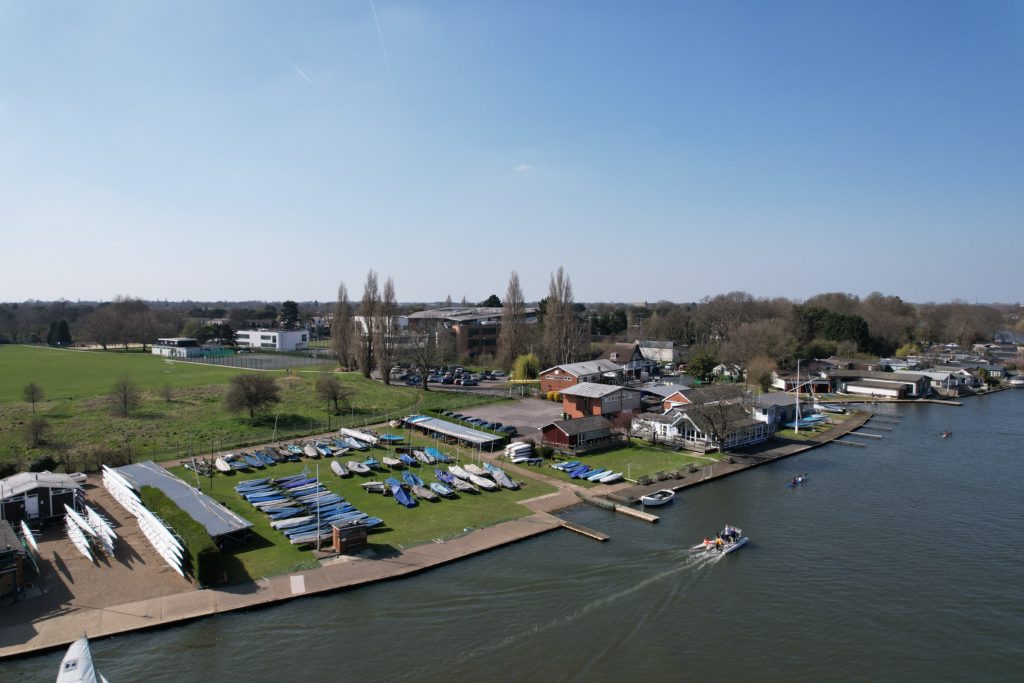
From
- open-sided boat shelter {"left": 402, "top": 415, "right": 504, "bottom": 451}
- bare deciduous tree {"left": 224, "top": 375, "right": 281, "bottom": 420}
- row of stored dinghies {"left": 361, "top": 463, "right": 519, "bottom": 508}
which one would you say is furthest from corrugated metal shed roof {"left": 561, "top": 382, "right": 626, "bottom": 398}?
bare deciduous tree {"left": 224, "top": 375, "right": 281, "bottom": 420}

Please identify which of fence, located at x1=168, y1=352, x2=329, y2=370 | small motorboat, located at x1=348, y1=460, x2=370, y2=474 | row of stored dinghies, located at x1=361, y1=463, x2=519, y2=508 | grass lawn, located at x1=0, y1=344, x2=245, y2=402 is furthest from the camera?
fence, located at x1=168, y1=352, x2=329, y2=370

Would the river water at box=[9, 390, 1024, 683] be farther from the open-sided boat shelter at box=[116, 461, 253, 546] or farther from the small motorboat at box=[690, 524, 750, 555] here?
the open-sided boat shelter at box=[116, 461, 253, 546]

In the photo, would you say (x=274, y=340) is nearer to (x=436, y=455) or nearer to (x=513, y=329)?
(x=513, y=329)

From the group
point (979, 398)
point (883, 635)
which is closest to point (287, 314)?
point (979, 398)

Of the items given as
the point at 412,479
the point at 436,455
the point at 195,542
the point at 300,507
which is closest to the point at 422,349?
the point at 436,455

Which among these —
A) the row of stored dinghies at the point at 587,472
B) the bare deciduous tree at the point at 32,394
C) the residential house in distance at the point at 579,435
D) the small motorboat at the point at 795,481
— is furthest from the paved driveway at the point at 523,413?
the bare deciduous tree at the point at 32,394

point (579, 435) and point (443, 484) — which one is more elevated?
point (579, 435)
